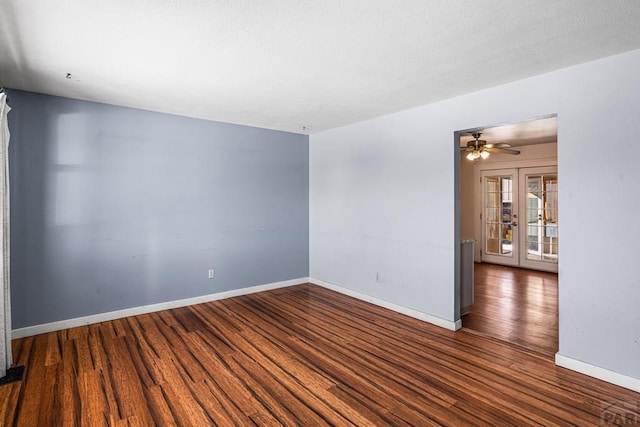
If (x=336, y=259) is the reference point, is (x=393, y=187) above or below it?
above

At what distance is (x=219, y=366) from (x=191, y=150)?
2843 mm

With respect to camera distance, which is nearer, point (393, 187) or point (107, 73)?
point (107, 73)

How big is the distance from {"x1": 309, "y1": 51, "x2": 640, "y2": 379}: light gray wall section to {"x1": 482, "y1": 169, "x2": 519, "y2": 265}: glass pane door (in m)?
4.37

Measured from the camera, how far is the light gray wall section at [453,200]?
8.21 feet

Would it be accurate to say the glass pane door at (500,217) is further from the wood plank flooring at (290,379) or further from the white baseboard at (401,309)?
Result: the wood plank flooring at (290,379)

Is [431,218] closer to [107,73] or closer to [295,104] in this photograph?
[295,104]

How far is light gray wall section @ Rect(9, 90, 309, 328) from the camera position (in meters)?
3.49

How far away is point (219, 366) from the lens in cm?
285

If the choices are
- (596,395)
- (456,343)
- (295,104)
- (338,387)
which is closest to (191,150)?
(295,104)

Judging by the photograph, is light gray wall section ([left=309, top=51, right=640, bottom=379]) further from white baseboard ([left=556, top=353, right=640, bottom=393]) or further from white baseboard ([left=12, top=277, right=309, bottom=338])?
white baseboard ([left=12, top=277, right=309, bottom=338])

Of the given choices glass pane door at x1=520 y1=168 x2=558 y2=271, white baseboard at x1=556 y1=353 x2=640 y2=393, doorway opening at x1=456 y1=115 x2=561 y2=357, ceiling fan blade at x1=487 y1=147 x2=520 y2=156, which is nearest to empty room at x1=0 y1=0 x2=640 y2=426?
white baseboard at x1=556 y1=353 x2=640 y2=393

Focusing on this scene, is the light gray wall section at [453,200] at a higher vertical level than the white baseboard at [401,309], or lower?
higher

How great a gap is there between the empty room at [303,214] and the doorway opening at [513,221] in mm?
147

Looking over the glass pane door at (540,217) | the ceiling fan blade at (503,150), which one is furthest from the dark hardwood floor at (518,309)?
the ceiling fan blade at (503,150)
